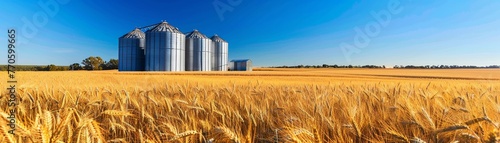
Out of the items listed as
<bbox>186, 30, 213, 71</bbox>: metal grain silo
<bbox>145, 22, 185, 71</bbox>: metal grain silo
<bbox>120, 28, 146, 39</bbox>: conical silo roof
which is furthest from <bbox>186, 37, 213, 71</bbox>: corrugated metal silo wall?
<bbox>120, 28, 146, 39</bbox>: conical silo roof

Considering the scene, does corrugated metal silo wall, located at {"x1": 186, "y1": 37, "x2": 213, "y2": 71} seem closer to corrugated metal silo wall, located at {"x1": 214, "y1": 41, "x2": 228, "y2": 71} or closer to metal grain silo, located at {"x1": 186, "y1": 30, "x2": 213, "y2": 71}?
metal grain silo, located at {"x1": 186, "y1": 30, "x2": 213, "y2": 71}

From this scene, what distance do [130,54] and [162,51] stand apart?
283 inches

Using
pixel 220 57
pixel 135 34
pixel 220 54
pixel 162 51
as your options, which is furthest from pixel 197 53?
pixel 135 34

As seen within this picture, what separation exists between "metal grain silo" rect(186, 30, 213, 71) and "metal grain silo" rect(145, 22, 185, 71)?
350cm

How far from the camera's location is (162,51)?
35.2 metres

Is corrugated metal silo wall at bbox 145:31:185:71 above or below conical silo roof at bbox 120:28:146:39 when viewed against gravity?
below

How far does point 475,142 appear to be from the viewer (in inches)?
50.7

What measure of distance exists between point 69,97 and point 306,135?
2.52 meters

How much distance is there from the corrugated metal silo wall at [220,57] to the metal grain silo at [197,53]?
11.6 ft

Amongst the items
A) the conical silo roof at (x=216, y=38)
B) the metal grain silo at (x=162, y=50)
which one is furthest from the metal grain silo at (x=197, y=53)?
the conical silo roof at (x=216, y=38)

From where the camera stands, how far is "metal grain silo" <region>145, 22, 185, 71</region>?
35.2m

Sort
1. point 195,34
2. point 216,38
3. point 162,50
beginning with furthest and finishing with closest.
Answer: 1. point 216,38
2. point 195,34
3. point 162,50

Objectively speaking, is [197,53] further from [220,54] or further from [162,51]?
[162,51]

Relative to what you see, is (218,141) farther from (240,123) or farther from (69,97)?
(69,97)
